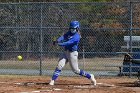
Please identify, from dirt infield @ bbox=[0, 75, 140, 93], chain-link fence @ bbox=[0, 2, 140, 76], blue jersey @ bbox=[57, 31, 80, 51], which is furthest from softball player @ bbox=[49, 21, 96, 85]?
chain-link fence @ bbox=[0, 2, 140, 76]

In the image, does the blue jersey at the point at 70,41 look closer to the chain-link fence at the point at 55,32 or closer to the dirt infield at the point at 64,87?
the dirt infield at the point at 64,87

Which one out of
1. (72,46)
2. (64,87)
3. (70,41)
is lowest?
(64,87)

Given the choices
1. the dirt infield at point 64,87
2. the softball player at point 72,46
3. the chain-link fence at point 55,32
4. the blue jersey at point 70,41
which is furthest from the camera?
the chain-link fence at point 55,32

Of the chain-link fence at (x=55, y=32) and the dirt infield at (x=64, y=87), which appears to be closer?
the dirt infield at (x=64, y=87)

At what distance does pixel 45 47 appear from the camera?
20.1 metres

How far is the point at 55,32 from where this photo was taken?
65.2 ft

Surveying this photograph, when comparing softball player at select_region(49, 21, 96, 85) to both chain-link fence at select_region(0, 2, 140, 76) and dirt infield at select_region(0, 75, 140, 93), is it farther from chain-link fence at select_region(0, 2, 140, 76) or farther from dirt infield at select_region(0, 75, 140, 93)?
chain-link fence at select_region(0, 2, 140, 76)

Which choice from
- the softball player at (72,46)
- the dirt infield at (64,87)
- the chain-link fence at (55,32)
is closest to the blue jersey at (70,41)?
the softball player at (72,46)

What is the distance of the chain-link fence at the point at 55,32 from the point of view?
19547 millimetres

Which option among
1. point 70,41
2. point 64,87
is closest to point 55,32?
point 70,41

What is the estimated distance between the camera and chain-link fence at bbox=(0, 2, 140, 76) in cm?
1955

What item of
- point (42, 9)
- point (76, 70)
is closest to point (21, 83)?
point (76, 70)

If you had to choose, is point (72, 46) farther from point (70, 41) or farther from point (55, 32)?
point (55, 32)

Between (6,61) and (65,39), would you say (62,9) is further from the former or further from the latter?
(65,39)
